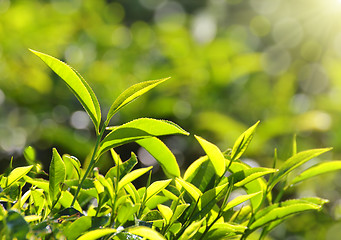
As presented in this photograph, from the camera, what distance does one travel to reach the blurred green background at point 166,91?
75.0 inches

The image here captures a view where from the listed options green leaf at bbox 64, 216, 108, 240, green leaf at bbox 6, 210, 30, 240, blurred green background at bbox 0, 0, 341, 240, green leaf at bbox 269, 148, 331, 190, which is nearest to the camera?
green leaf at bbox 6, 210, 30, 240

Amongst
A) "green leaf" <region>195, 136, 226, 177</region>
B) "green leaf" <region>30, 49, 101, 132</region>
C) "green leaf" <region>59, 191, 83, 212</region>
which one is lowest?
"green leaf" <region>59, 191, 83, 212</region>

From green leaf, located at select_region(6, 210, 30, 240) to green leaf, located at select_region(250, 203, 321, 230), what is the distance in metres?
0.33

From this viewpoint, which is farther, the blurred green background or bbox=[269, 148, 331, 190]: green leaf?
the blurred green background

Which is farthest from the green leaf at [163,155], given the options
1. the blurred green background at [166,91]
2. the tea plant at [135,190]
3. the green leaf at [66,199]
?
the blurred green background at [166,91]

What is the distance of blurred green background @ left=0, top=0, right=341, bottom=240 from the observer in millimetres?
1906

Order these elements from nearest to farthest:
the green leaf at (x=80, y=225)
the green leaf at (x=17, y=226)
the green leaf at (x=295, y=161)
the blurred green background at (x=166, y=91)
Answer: the green leaf at (x=17, y=226) → the green leaf at (x=80, y=225) → the green leaf at (x=295, y=161) → the blurred green background at (x=166, y=91)

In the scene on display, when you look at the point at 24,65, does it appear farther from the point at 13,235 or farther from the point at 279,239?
the point at 13,235

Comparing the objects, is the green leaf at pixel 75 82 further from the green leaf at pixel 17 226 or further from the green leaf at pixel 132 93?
the green leaf at pixel 17 226

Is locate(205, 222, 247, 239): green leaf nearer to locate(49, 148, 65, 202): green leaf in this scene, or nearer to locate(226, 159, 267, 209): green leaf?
locate(226, 159, 267, 209): green leaf

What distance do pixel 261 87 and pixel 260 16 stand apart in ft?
3.92

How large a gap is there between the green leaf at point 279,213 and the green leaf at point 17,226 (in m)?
0.33

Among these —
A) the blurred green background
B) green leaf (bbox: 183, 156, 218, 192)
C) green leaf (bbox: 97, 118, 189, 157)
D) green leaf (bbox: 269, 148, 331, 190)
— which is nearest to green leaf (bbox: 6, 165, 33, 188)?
green leaf (bbox: 97, 118, 189, 157)

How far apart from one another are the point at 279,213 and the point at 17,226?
34 cm
